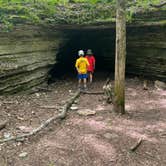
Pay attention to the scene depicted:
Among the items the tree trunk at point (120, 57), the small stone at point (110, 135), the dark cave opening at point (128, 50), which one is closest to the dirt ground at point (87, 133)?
the small stone at point (110, 135)

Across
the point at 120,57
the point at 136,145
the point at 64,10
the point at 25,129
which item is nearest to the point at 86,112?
the point at 120,57

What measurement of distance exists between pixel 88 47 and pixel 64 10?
589 cm

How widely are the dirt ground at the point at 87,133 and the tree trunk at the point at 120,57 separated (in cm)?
53

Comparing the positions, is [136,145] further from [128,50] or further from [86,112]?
[128,50]

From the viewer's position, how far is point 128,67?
1852 centimetres

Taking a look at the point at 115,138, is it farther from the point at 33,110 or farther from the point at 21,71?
the point at 21,71

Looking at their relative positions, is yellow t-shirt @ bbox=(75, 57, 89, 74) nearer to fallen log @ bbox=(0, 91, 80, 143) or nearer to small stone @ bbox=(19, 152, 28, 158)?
fallen log @ bbox=(0, 91, 80, 143)

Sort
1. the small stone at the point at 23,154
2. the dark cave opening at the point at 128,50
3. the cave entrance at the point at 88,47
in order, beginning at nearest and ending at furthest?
the small stone at the point at 23,154 < the dark cave opening at the point at 128,50 < the cave entrance at the point at 88,47

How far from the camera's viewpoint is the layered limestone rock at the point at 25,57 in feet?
41.6

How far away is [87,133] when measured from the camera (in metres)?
9.30

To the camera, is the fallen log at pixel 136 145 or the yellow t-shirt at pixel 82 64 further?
the yellow t-shirt at pixel 82 64

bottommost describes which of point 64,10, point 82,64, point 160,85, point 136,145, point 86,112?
point 136,145

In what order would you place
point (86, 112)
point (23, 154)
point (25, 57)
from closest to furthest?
point (23, 154) → point (86, 112) → point (25, 57)

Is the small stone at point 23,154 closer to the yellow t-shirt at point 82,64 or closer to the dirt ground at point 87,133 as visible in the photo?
the dirt ground at point 87,133
